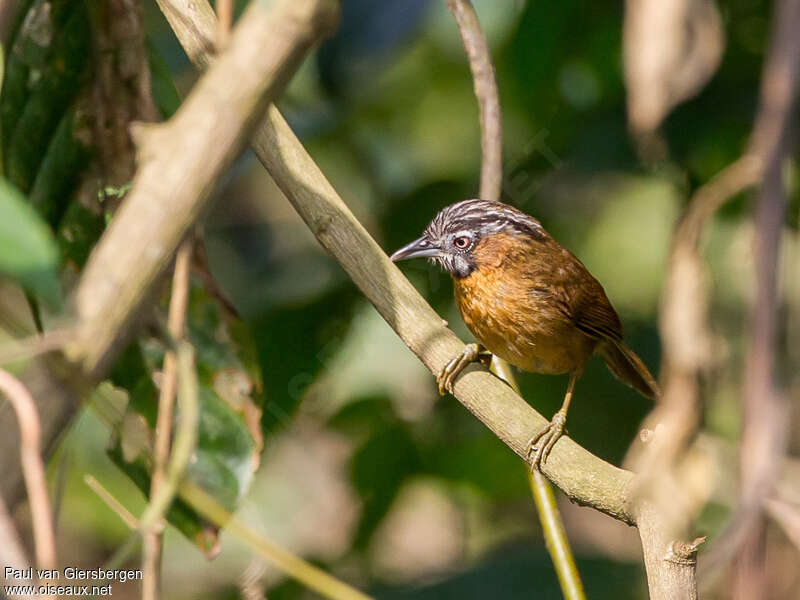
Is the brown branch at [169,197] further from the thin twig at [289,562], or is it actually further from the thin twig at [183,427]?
the thin twig at [289,562]

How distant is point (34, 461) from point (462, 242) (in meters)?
2.57

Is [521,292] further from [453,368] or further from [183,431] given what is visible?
[183,431]

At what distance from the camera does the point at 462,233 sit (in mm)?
3539

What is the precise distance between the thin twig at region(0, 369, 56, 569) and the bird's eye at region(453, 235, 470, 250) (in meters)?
2.44

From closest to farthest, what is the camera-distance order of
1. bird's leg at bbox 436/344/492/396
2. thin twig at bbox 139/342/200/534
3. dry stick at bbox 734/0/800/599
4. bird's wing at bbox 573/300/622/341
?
dry stick at bbox 734/0/800/599
thin twig at bbox 139/342/200/534
bird's leg at bbox 436/344/492/396
bird's wing at bbox 573/300/622/341

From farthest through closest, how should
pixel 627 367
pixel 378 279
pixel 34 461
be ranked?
pixel 627 367 < pixel 378 279 < pixel 34 461

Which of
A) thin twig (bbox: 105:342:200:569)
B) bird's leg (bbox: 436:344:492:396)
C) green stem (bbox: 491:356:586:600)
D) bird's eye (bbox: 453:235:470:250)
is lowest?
green stem (bbox: 491:356:586:600)

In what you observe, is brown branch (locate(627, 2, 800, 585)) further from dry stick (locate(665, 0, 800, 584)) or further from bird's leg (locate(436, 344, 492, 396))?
bird's leg (locate(436, 344, 492, 396))

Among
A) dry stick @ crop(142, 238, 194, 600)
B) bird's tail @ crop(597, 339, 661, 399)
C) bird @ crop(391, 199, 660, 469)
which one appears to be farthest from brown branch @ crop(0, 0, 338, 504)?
bird's tail @ crop(597, 339, 661, 399)

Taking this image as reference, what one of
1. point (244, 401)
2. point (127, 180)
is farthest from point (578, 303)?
point (127, 180)

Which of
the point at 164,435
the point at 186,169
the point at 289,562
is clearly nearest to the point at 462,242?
the point at 289,562

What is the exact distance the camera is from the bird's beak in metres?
3.49

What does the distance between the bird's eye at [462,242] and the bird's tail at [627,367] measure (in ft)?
2.20

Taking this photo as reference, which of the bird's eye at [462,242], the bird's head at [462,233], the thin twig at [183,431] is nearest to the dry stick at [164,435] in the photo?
the thin twig at [183,431]
